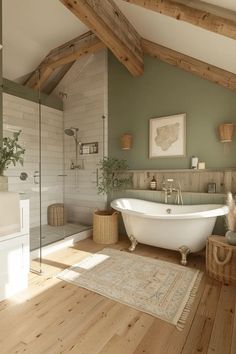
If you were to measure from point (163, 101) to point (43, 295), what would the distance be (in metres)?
3.05

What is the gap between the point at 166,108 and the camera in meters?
3.39

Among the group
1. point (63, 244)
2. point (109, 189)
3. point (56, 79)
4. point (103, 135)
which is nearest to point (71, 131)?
point (103, 135)

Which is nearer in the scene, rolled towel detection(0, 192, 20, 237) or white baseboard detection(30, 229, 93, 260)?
rolled towel detection(0, 192, 20, 237)

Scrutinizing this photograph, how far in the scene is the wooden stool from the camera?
2.11 m

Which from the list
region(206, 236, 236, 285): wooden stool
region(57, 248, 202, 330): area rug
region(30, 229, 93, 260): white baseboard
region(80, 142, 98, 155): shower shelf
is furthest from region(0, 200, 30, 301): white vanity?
region(80, 142, 98, 155): shower shelf

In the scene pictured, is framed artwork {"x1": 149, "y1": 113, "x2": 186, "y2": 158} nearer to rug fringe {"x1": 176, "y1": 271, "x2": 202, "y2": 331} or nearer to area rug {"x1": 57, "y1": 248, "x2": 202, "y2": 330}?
area rug {"x1": 57, "y1": 248, "x2": 202, "y2": 330}

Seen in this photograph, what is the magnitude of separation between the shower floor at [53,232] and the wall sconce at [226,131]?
2.51 metres

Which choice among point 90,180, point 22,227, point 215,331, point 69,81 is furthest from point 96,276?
point 69,81

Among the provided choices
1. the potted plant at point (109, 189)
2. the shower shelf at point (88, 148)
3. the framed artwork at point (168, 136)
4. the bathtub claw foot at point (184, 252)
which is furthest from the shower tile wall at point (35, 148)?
the bathtub claw foot at point (184, 252)

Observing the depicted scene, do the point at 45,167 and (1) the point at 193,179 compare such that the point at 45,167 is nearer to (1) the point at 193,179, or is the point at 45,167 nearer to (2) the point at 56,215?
(2) the point at 56,215

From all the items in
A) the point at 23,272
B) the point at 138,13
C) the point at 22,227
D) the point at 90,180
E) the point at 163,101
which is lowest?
the point at 23,272

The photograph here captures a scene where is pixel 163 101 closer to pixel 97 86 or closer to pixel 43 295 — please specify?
pixel 97 86

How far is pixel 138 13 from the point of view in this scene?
257 centimetres

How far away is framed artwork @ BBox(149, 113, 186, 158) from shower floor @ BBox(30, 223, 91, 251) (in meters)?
1.77
